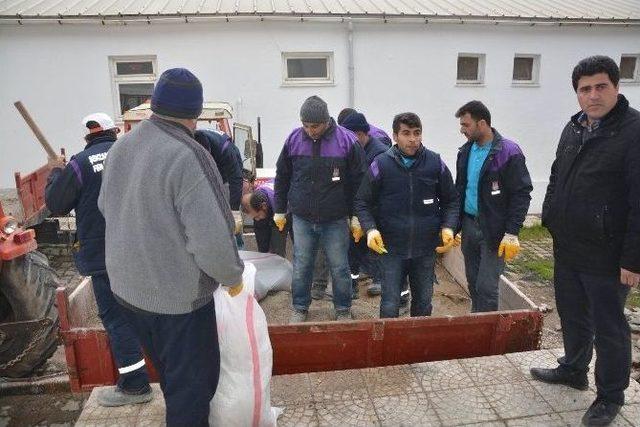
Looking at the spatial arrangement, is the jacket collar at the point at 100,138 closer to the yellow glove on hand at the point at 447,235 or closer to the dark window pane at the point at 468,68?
the yellow glove on hand at the point at 447,235

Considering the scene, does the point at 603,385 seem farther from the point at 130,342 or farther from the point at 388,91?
the point at 388,91

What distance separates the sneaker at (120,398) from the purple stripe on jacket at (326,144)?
6.28ft

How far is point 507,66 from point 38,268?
8.61 meters

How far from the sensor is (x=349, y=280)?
3826mm

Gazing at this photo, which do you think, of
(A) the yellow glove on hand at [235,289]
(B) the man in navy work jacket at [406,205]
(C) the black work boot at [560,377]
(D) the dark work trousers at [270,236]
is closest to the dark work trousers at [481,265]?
(B) the man in navy work jacket at [406,205]

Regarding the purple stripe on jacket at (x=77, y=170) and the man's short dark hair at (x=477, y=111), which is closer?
the purple stripe on jacket at (x=77, y=170)

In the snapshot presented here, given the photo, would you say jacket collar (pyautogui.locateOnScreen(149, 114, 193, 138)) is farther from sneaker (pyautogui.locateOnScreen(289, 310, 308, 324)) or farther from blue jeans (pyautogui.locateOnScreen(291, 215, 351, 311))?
sneaker (pyautogui.locateOnScreen(289, 310, 308, 324))

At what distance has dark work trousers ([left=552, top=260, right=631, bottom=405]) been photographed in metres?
2.36

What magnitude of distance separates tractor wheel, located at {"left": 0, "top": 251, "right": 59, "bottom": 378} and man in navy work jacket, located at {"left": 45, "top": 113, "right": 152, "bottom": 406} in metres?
1.11

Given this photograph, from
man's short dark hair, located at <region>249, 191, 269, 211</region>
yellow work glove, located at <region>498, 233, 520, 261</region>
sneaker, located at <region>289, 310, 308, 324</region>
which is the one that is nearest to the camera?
yellow work glove, located at <region>498, 233, 520, 261</region>

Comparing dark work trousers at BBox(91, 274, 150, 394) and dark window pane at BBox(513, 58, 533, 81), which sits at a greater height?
dark window pane at BBox(513, 58, 533, 81)

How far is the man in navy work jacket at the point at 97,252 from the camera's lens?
269 centimetres

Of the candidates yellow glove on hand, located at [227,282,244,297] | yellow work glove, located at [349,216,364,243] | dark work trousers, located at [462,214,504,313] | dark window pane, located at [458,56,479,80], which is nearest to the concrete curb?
yellow glove on hand, located at [227,282,244,297]

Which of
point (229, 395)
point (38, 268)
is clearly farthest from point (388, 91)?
point (229, 395)
